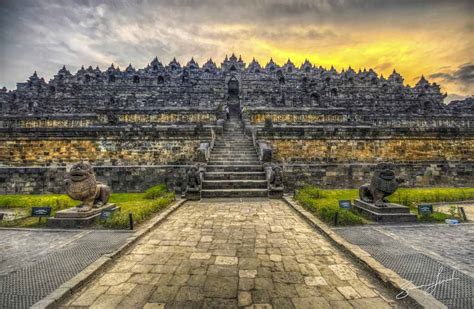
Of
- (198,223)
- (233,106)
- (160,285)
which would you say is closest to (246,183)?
(198,223)

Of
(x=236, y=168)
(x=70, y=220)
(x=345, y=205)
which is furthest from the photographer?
(x=236, y=168)

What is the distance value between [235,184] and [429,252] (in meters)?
7.01

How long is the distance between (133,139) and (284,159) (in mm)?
8039

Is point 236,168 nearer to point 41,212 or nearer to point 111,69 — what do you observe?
point 41,212

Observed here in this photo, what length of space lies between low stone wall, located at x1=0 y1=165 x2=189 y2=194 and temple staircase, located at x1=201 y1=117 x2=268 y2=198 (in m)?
1.69

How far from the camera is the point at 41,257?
14.3 ft

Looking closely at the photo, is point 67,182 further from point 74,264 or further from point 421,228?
point 421,228

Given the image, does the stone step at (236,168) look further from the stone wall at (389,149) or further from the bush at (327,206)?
the bush at (327,206)

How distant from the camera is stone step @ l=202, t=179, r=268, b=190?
10297 millimetres

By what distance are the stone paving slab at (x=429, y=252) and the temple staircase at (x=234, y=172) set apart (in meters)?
4.86

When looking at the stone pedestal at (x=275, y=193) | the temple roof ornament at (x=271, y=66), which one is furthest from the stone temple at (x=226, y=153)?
the temple roof ornament at (x=271, y=66)

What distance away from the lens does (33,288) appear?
3328 mm

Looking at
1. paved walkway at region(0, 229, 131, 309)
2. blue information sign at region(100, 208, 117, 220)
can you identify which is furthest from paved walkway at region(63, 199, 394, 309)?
blue information sign at region(100, 208, 117, 220)

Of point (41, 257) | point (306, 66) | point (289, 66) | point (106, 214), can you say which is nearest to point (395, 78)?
point (306, 66)
